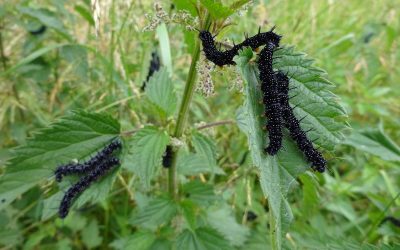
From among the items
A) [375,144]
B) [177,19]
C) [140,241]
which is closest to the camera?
[177,19]

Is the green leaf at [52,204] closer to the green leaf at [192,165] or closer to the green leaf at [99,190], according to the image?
the green leaf at [99,190]

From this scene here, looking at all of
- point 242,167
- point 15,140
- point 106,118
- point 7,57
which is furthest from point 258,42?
point 7,57

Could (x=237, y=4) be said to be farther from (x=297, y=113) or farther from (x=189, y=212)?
(x=189, y=212)

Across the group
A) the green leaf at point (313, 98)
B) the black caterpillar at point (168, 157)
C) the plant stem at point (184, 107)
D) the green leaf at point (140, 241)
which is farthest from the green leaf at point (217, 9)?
the green leaf at point (140, 241)

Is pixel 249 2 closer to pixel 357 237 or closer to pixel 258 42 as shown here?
pixel 258 42

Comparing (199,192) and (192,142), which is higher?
(192,142)

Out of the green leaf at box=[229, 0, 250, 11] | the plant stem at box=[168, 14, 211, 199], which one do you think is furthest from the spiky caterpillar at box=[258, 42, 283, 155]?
the plant stem at box=[168, 14, 211, 199]

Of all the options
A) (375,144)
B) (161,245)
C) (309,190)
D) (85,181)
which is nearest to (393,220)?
(375,144)
